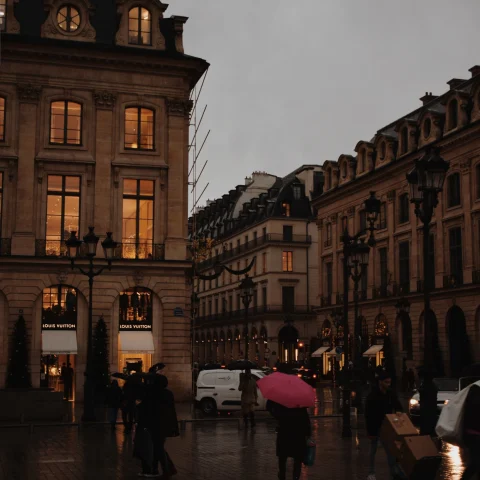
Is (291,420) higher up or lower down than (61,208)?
lower down

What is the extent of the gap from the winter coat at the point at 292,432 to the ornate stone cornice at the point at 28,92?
2930 centimetres

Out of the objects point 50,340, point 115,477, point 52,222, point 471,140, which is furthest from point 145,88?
point 115,477

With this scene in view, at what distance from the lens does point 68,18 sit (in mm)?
40250

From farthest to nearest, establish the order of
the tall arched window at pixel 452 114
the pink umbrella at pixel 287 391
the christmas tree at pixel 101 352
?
the tall arched window at pixel 452 114, the christmas tree at pixel 101 352, the pink umbrella at pixel 287 391

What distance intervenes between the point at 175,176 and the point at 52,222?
5932mm

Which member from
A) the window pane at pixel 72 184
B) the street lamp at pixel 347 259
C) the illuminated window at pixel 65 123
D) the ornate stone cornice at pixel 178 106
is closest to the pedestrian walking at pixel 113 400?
the street lamp at pixel 347 259

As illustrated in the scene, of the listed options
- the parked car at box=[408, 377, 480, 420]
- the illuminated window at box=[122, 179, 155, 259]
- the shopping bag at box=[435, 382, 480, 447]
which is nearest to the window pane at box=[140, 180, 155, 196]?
the illuminated window at box=[122, 179, 155, 259]

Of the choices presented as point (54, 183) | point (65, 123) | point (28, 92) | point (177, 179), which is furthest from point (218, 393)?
point (28, 92)

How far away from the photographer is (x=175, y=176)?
4009 cm

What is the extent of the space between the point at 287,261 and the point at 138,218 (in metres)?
51.0

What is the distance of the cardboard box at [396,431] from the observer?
12.3 metres

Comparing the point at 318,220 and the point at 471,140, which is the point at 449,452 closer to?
the point at 471,140

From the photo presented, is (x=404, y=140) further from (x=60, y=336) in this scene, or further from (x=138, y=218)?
(x=60, y=336)

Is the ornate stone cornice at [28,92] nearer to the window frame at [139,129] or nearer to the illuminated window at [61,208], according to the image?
the illuminated window at [61,208]
